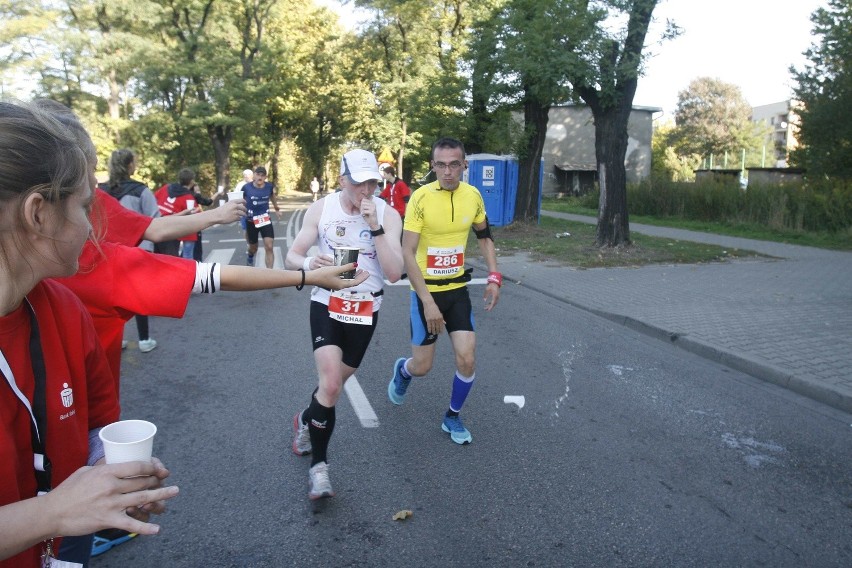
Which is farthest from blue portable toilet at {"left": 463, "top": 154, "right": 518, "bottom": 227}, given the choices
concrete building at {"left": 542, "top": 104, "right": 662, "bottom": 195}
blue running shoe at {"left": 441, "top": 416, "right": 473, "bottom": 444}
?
concrete building at {"left": 542, "top": 104, "right": 662, "bottom": 195}

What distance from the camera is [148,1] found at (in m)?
31.3

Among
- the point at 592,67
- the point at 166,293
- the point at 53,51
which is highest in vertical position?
the point at 53,51

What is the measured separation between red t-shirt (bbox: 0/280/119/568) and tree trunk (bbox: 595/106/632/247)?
14.2 meters

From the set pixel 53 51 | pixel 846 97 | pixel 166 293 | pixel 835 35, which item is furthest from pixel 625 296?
pixel 53 51

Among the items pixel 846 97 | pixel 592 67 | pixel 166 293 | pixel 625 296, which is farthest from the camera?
pixel 846 97

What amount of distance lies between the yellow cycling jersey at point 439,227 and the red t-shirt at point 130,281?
9.33 ft

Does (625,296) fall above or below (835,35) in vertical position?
below

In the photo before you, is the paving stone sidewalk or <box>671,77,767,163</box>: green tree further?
<box>671,77,767,163</box>: green tree

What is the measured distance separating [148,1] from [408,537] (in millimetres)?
34303

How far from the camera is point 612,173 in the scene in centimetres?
1502

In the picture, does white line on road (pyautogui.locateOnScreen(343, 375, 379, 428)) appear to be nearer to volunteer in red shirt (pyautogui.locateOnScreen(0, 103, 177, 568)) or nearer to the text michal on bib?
the text michal on bib

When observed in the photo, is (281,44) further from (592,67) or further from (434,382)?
(434,382)

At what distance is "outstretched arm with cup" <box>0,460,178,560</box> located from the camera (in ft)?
3.93

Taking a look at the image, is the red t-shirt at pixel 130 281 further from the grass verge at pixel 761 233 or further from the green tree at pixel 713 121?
the green tree at pixel 713 121
